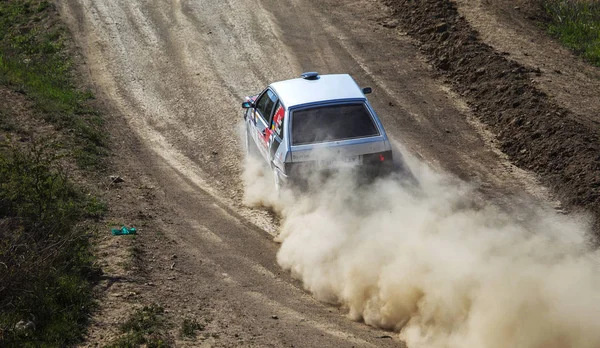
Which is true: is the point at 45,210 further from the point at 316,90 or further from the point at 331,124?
the point at 316,90

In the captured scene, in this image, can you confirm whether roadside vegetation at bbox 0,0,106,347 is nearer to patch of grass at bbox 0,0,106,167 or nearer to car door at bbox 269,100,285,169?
patch of grass at bbox 0,0,106,167

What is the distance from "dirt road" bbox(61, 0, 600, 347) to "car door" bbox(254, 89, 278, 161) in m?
1.12

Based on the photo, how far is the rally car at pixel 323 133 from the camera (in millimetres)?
10555

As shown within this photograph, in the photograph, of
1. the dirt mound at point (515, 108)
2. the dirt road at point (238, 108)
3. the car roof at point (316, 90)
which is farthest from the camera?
the dirt mound at point (515, 108)

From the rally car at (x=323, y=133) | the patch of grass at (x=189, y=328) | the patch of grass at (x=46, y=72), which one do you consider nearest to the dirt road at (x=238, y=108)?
the patch of grass at (x=189, y=328)

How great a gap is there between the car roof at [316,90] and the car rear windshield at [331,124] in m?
0.18

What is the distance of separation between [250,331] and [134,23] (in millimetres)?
16055

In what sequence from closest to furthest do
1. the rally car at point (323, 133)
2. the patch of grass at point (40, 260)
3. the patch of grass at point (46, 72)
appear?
the patch of grass at point (40, 260) → the rally car at point (323, 133) → the patch of grass at point (46, 72)

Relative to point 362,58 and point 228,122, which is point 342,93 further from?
point 362,58

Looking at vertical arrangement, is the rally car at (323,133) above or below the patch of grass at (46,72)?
above

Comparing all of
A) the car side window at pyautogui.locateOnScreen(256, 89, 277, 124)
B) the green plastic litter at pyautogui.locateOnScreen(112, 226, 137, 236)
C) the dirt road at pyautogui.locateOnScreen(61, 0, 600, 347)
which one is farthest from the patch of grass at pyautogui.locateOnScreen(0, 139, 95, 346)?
the car side window at pyautogui.locateOnScreen(256, 89, 277, 124)

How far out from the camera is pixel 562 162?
12836mm

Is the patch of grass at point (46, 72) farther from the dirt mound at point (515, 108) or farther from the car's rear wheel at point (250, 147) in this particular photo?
the dirt mound at point (515, 108)

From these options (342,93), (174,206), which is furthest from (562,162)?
(174,206)
